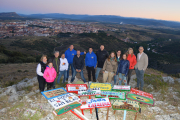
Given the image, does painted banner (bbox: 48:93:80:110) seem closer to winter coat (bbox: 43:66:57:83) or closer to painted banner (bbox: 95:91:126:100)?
painted banner (bbox: 95:91:126:100)

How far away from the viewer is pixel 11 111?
3.98 meters

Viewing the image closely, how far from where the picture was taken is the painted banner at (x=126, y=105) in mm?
3626

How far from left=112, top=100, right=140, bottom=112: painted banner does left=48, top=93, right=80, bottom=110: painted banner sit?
125 cm

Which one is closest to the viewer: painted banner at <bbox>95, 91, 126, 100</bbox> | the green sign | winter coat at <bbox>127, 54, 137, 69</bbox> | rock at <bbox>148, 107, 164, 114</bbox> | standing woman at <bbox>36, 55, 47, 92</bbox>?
the green sign

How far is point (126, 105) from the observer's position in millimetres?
3787

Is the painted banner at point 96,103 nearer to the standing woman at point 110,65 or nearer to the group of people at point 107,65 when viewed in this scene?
the group of people at point 107,65

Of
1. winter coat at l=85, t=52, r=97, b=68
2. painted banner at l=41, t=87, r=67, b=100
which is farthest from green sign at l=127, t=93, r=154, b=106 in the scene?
winter coat at l=85, t=52, r=97, b=68

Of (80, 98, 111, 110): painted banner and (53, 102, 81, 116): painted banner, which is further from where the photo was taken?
(80, 98, 111, 110): painted banner

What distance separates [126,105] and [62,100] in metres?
2.04

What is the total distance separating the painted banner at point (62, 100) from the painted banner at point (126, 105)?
1.25m

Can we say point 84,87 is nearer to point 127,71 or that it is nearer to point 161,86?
point 127,71

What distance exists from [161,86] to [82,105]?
5166mm

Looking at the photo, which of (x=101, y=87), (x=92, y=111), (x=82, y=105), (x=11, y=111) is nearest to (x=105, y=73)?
(x=101, y=87)

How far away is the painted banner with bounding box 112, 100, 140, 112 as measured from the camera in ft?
11.9
